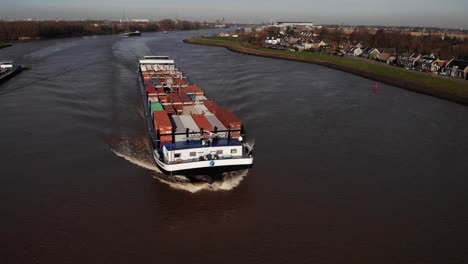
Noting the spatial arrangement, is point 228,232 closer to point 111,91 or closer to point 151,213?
point 151,213

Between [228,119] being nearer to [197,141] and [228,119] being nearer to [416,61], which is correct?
[197,141]

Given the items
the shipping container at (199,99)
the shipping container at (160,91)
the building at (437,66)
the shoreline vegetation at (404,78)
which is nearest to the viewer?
the shipping container at (199,99)

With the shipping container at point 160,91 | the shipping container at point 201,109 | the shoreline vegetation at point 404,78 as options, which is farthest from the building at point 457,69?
the shipping container at point 160,91

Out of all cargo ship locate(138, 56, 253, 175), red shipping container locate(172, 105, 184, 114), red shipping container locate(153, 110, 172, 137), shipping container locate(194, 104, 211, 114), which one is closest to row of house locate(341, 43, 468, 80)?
shipping container locate(194, 104, 211, 114)

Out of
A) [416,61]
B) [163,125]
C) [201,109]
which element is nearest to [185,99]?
[201,109]

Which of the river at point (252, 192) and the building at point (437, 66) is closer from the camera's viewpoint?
the river at point (252, 192)

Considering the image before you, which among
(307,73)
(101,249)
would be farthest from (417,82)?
(101,249)

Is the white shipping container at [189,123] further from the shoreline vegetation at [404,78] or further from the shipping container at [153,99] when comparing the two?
the shoreline vegetation at [404,78]
